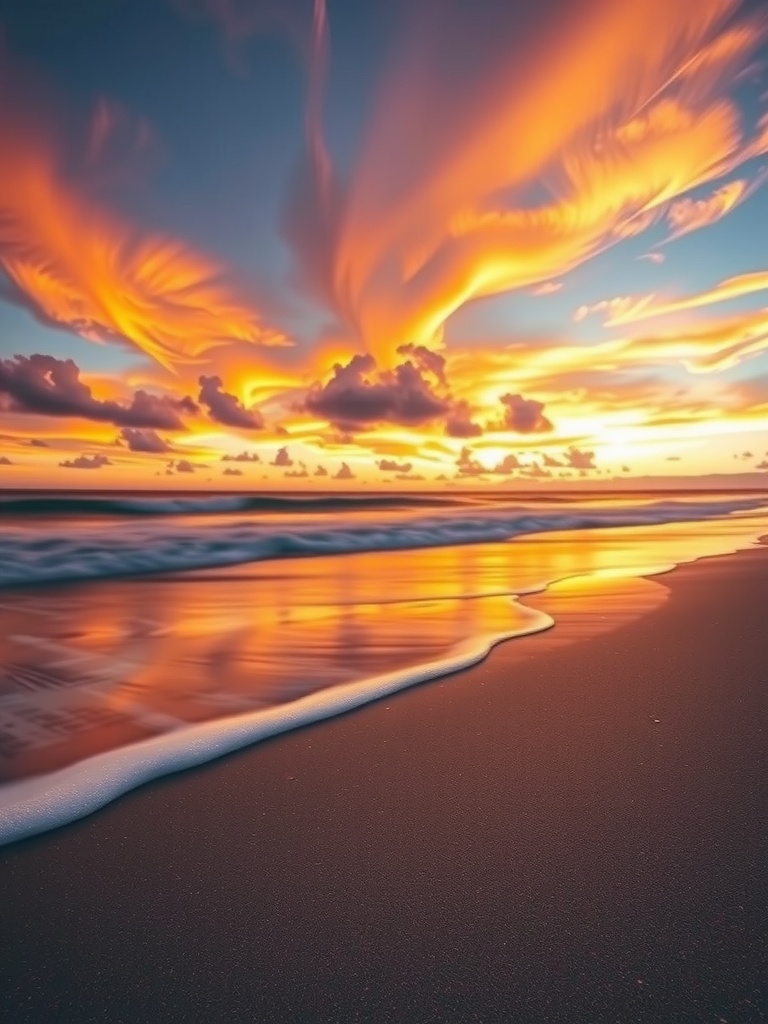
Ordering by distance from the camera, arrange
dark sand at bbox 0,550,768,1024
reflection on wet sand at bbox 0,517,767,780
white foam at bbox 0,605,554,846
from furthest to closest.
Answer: reflection on wet sand at bbox 0,517,767,780 → white foam at bbox 0,605,554,846 → dark sand at bbox 0,550,768,1024

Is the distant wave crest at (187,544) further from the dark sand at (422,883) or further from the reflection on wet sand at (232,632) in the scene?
the dark sand at (422,883)

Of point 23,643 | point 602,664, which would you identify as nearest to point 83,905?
point 602,664

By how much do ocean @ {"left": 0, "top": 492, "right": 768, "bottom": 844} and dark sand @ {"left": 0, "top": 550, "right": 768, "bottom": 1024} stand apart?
1.21 feet

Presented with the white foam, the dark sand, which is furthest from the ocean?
the dark sand

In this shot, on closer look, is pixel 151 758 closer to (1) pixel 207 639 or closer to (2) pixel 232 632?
(1) pixel 207 639

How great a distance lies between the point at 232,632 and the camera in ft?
16.7

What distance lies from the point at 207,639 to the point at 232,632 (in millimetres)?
289

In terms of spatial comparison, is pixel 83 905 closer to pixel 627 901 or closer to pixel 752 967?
pixel 627 901

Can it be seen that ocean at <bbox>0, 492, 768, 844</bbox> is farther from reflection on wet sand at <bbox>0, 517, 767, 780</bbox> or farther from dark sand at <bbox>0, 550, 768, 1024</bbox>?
dark sand at <bbox>0, 550, 768, 1024</bbox>

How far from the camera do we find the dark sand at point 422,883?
1354 mm

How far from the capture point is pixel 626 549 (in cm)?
1232

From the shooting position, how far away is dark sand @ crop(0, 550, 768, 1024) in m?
1.35

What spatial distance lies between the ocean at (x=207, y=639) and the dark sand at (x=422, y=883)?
368 millimetres

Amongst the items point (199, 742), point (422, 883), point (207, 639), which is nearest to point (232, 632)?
point (207, 639)
